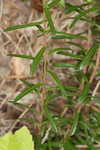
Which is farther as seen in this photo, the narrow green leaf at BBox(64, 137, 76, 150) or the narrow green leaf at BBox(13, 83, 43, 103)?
the narrow green leaf at BBox(64, 137, 76, 150)

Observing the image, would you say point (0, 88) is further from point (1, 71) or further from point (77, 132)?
point (77, 132)

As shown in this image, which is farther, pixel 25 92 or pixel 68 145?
pixel 68 145

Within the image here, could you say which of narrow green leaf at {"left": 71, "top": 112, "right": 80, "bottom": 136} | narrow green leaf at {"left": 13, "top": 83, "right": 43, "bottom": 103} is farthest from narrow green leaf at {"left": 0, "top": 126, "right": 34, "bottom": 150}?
narrow green leaf at {"left": 71, "top": 112, "right": 80, "bottom": 136}

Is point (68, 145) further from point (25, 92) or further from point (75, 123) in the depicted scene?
point (25, 92)

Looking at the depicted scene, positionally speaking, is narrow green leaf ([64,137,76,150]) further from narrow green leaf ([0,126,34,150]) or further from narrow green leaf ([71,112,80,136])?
narrow green leaf ([0,126,34,150])

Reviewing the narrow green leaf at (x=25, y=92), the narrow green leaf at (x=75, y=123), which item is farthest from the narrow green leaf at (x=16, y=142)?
the narrow green leaf at (x=75, y=123)

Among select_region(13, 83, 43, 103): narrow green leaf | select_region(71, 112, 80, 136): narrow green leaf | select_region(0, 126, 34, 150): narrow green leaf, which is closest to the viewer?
select_region(0, 126, 34, 150): narrow green leaf

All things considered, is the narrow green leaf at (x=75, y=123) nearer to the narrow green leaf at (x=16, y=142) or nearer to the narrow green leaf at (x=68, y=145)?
the narrow green leaf at (x=68, y=145)

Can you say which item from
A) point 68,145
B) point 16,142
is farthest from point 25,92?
point 68,145

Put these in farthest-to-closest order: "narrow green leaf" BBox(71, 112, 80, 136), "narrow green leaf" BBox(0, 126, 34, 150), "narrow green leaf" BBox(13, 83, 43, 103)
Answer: "narrow green leaf" BBox(71, 112, 80, 136), "narrow green leaf" BBox(13, 83, 43, 103), "narrow green leaf" BBox(0, 126, 34, 150)

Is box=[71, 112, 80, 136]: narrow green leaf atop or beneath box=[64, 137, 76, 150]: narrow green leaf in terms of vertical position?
atop

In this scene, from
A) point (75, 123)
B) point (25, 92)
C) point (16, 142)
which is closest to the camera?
point (16, 142)
